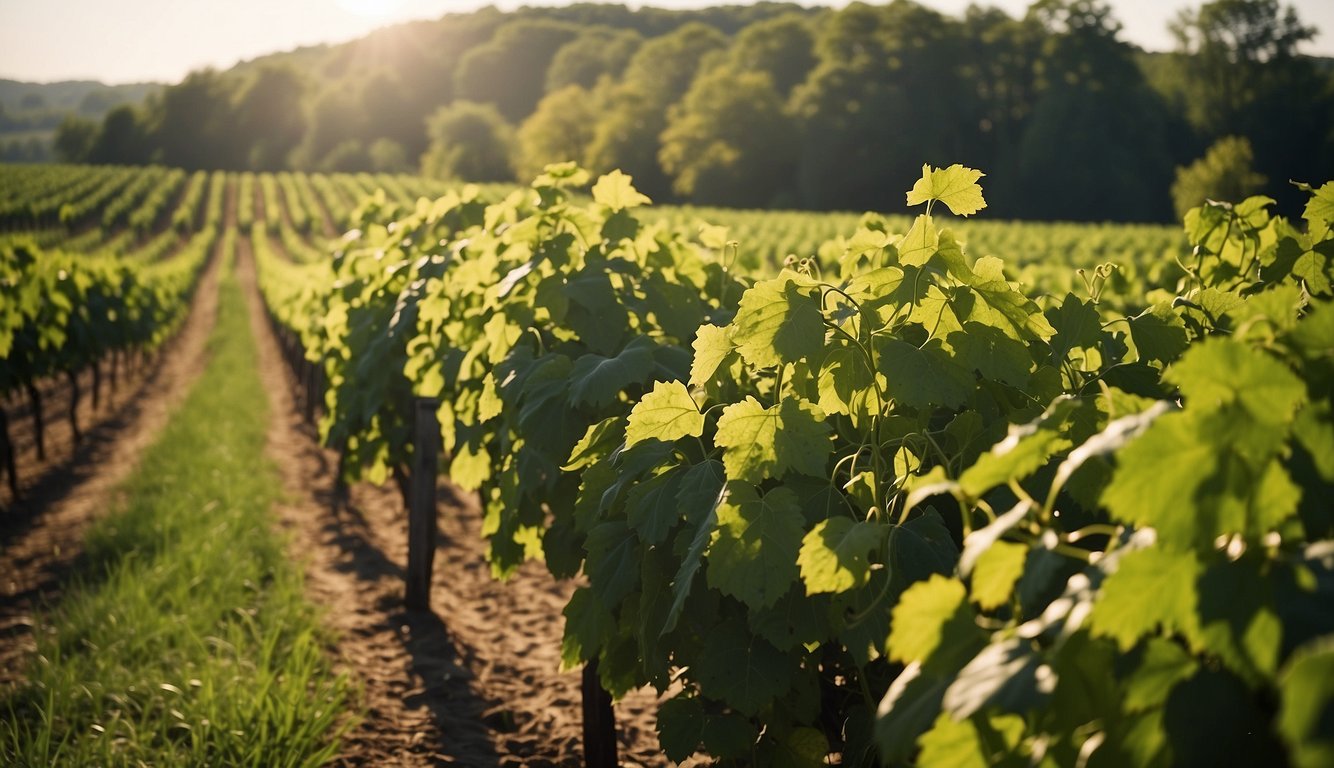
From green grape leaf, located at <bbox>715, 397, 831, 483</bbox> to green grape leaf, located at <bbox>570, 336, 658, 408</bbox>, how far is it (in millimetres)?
559

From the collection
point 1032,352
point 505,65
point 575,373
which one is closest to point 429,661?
point 575,373

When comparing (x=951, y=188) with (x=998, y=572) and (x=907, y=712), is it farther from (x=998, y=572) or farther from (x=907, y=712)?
(x=907, y=712)

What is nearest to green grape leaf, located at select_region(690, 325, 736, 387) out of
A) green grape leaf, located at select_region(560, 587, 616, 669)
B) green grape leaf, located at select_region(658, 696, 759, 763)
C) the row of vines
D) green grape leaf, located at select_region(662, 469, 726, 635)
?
the row of vines

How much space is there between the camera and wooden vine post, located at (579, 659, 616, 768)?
3.51 meters

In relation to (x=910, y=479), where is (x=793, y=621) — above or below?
below

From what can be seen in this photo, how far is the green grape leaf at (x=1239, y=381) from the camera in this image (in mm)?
957

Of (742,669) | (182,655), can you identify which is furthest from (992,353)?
(182,655)

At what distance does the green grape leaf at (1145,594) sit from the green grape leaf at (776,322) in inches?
38.4

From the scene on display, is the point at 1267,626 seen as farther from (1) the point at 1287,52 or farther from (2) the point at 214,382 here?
(1) the point at 1287,52

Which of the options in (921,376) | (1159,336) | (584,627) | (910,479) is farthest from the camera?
(584,627)

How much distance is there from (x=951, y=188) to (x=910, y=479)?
0.66 metres

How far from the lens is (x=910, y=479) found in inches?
68.8

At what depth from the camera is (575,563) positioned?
3160 millimetres

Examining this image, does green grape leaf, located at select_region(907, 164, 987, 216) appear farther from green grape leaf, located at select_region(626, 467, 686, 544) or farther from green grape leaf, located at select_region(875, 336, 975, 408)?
green grape leaf, located at select_region(626, 467, 686, 544)
